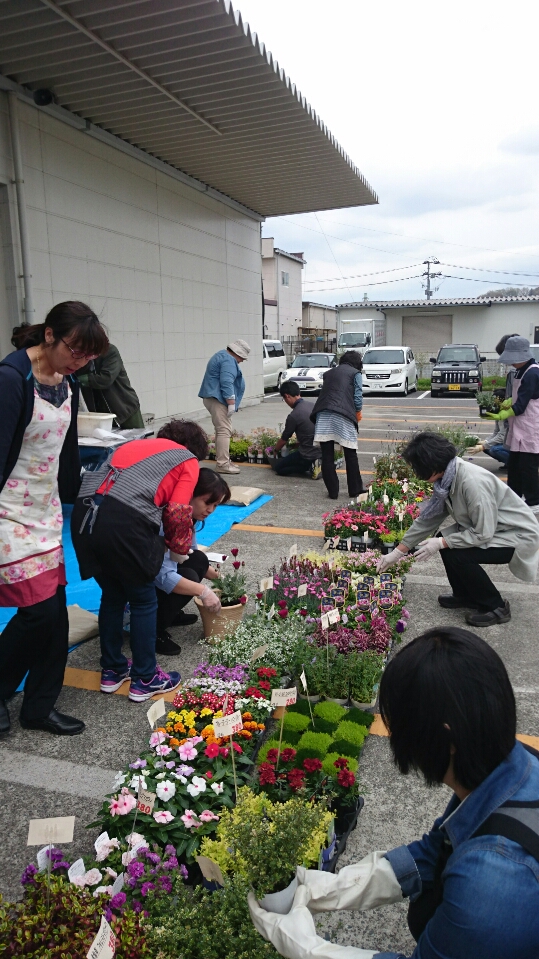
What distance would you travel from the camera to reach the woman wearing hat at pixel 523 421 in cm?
684

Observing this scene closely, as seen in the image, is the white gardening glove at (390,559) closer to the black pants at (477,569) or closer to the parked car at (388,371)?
the black pants at (477,569)

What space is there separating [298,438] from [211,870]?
6700 millimetres

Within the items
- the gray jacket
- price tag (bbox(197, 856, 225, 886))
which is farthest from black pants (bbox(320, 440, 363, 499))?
price tag (bbox(197, 856, 225, 886))

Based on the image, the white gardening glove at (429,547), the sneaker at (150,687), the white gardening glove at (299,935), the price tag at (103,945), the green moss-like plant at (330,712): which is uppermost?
the white gardening glove at (429,547)

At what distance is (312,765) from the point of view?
2.51m

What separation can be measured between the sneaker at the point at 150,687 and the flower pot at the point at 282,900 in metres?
1.74

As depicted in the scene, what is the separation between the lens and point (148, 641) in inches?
132

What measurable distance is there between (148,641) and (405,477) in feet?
16.2

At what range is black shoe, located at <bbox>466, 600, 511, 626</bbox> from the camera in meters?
4.39

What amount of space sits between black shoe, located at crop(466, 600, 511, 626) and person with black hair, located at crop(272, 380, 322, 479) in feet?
13.4

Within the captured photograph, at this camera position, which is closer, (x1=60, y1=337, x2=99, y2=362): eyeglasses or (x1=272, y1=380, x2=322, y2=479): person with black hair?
(x1=60, y1=337, x2=99, y2=362): eyeglasses

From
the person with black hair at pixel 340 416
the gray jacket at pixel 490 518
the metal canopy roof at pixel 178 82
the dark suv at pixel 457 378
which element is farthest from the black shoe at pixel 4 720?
the dark suv at pixel 457 378

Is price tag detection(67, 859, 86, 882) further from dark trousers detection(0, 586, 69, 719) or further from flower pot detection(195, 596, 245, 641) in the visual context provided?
flower pot detection(195, 596, 245, 641)

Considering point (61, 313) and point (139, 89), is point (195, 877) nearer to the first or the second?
point (61, 313)
